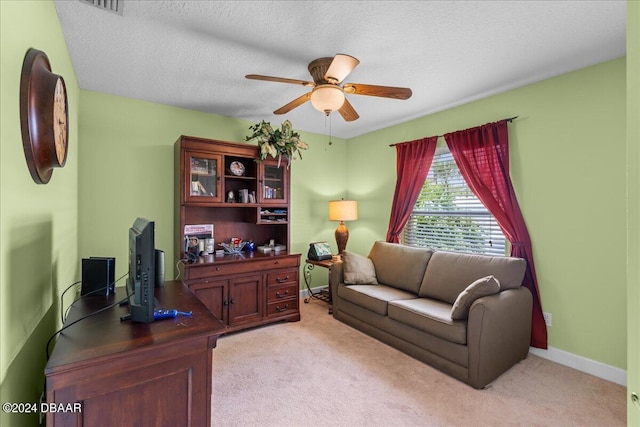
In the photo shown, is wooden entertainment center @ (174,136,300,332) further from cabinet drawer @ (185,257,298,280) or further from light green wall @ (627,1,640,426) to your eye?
light green wall @ (627,1,640,426)

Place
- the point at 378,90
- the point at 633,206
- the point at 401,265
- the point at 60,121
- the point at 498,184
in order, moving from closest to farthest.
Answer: the point at 633,206, the point at 60,121, the point at 378,90, the point at 498,184, the point at 401,265

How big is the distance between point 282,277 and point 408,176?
Answer: 2.03 m

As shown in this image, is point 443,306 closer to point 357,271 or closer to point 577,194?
point 357,271

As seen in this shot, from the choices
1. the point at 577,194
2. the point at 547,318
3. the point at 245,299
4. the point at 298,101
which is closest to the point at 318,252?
the point at 245,299

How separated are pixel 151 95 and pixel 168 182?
3.01 feet

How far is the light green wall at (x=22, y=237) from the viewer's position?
100 cm

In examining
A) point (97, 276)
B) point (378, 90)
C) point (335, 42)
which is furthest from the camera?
point (378, 90)

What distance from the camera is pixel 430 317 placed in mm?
2459

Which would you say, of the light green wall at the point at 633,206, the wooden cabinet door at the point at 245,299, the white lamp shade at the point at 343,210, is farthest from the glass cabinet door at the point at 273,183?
the light green wall at the point at 633,206

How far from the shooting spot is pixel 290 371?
243 centimetres

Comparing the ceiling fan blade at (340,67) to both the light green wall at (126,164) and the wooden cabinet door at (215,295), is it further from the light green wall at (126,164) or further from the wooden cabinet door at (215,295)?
the wooden cabinet door at (215,295)

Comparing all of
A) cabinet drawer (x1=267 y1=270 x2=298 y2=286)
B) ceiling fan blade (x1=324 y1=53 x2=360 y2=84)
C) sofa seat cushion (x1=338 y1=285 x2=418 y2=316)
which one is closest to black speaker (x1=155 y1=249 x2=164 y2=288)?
cabinet drawer (x1=267 y1=270 x2=298 y2=286)

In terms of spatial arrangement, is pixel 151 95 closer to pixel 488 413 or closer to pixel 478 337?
pixel 478 337

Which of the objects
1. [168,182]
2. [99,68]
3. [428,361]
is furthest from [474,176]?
[99,68]
